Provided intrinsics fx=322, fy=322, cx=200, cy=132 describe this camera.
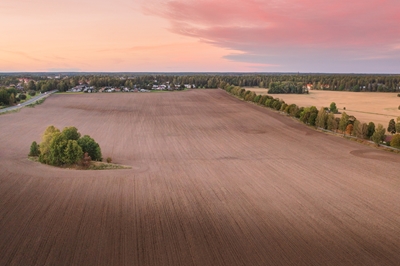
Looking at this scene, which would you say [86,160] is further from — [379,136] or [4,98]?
[4,98]

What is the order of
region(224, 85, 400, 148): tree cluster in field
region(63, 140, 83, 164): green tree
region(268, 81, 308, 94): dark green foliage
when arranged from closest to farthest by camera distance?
region(63, 140, 83, 164): green tree < region(224, 85, 400, 148): tree cluster in field < region(268, 81, 308, 94): dark green foliage

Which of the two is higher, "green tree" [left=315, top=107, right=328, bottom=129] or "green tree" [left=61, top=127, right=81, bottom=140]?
"green tree" [left=61, top=127, right=81, bottom=140]

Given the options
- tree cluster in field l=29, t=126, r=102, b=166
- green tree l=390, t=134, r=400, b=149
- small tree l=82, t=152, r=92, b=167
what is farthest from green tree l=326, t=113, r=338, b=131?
small tree l=82, t=152, r=92, b=167

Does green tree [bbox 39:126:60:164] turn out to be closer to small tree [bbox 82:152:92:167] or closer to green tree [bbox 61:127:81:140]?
green tree [bbox 61:127:81:140]

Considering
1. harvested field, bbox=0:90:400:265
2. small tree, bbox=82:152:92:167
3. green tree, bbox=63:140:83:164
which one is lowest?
harvested field, bbox=0:90:400:265

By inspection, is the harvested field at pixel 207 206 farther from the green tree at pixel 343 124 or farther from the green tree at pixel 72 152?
the green tree at pixel 343 124

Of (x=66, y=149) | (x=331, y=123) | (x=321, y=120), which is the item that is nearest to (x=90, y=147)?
(x=66, y=149)

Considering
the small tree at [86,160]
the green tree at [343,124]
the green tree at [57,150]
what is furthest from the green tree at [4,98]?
the green tree at [343,124]

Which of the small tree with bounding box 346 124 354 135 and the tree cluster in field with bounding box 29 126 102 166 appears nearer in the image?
the tree cluster in field with bounding box 29 126 102 166
